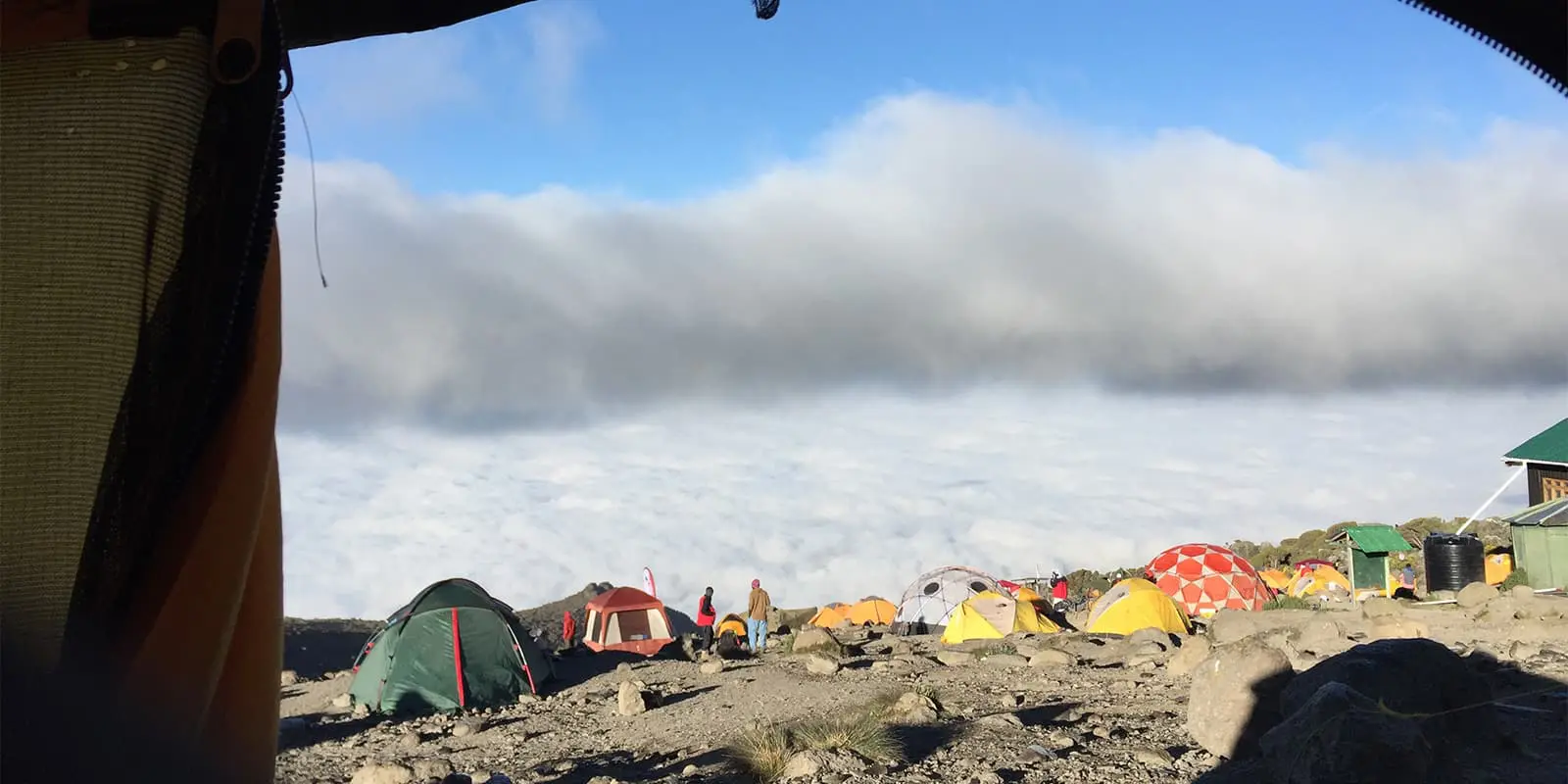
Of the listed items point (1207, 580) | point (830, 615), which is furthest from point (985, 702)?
point (830, 615)

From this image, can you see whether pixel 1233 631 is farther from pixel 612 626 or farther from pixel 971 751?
pixel 612 626

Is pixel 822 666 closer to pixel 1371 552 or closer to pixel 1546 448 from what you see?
pixel 1371 552

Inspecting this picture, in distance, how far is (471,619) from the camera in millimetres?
14883

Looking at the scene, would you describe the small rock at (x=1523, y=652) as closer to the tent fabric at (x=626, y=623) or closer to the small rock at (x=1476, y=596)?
the small rock at (x=1476, y=596)

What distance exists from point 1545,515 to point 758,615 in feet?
60.7

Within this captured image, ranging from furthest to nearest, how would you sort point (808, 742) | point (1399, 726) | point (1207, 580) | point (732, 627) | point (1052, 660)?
point (1207, 580) → point (732, 627) → point (1052, 660) → point (808, 742) → point (1399, 726)

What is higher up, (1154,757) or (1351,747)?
(1351,747)

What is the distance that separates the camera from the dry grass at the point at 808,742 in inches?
318

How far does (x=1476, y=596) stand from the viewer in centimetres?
1642

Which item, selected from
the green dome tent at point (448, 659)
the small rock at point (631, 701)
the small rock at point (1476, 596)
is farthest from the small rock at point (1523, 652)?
the green dome tent at point (448, 659)

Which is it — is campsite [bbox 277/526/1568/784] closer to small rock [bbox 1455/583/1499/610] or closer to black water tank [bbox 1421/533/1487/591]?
small rock [bbox 1455/583/1499/610]

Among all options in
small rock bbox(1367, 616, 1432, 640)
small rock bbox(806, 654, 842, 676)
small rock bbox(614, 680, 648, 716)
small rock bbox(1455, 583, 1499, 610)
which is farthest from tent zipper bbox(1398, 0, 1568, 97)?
small rock bbox(1455, 583, 1499, 610)

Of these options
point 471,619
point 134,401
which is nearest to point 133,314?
point 134,401

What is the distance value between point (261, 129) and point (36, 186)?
348 millimetres
